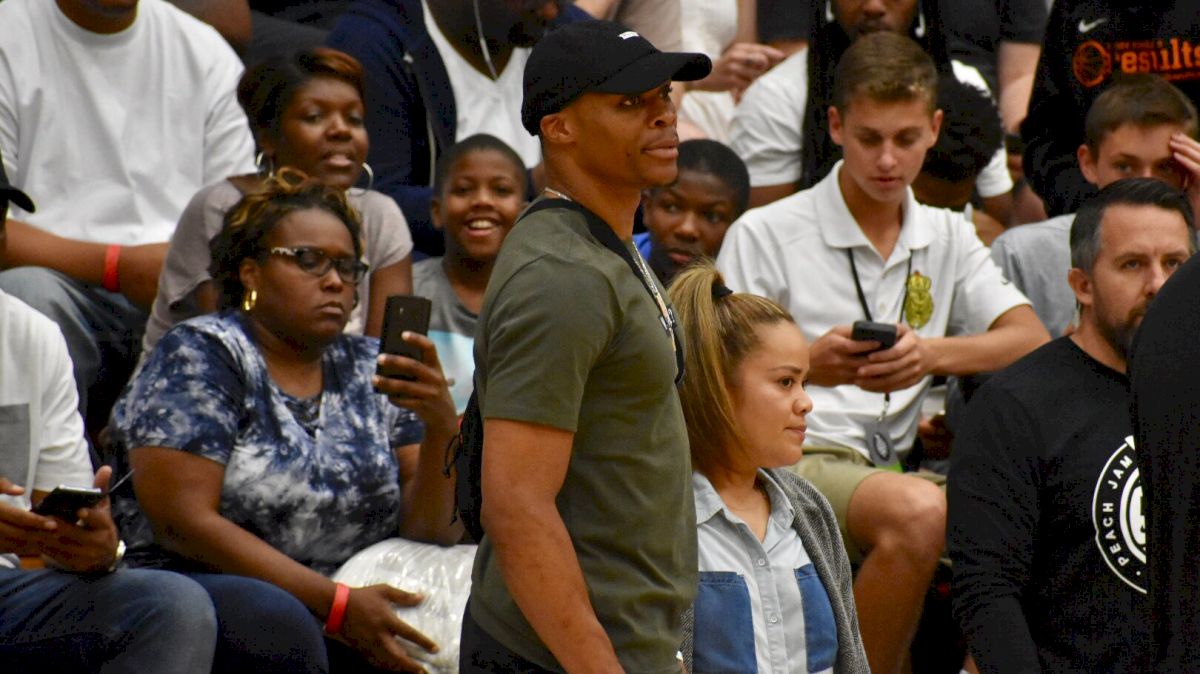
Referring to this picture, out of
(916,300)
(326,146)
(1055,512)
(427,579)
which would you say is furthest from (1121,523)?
(326,146)

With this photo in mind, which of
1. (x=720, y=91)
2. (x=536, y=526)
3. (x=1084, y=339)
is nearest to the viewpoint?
(x=536, y=526)

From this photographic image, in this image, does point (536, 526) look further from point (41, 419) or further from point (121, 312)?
point (121, 312)

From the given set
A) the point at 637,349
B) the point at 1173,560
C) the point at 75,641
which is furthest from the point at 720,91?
the point at 1173,560

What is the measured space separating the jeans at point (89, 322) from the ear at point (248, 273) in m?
0.53

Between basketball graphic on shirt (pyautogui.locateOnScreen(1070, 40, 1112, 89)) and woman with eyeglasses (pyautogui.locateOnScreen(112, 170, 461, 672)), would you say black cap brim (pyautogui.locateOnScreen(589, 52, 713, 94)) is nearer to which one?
woman with eyeglasses (pyautogui.locateOnScreen(112, 170, 461, 672))

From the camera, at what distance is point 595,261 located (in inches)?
101

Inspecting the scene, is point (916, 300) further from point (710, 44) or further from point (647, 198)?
point (710, 44)

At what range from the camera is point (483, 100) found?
577 centimetres

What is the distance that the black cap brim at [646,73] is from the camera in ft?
8.64

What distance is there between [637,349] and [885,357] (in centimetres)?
187

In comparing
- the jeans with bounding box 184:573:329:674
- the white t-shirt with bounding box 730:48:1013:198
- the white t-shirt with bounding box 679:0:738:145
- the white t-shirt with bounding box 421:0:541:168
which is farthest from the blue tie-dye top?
the white t-shirt with bounding box 679:0:738:145

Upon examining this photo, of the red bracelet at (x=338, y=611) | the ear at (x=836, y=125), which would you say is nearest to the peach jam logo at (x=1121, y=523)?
the ear at (x=836, y=125)

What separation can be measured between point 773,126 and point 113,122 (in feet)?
6.89

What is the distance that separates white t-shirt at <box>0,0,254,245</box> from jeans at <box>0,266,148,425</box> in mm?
281
